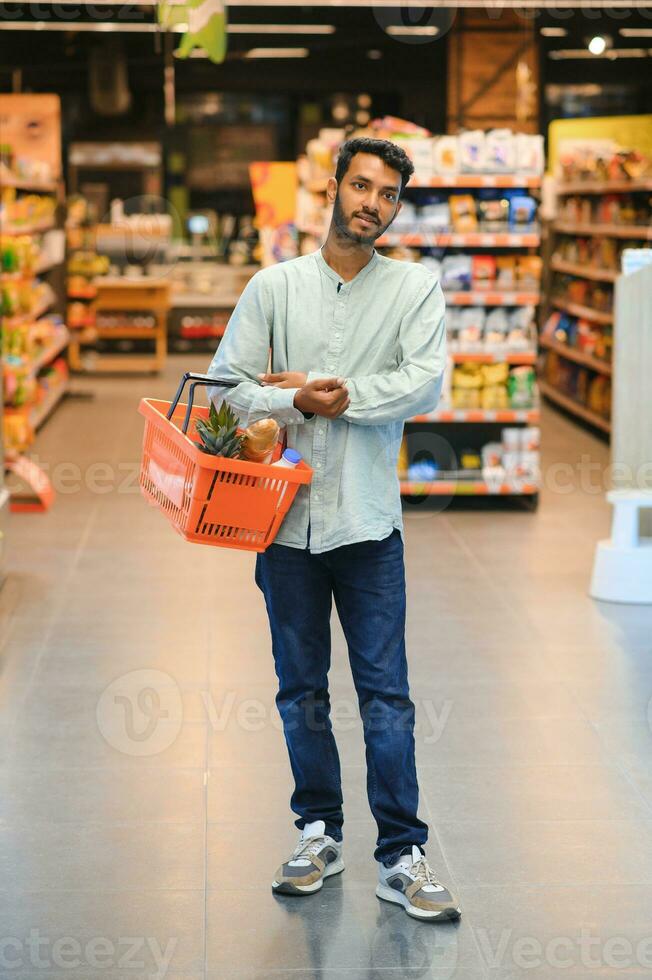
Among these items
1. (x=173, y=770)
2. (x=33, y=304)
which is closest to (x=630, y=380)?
(x=173, y=770)

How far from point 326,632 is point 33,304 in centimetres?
788

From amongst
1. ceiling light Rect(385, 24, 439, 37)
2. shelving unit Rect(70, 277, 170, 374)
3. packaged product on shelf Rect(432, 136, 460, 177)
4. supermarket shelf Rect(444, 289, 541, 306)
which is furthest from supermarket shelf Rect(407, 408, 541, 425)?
ceiling light Rect(385, 24, 439, 37)

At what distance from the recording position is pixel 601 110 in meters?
20.4

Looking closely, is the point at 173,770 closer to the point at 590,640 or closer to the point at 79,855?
the point at 79,855

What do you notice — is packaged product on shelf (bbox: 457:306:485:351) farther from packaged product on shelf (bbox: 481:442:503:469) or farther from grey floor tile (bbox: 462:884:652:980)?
grey floor tile (bbox: 462:884:652:980)

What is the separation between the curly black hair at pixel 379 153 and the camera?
2777 millimetres

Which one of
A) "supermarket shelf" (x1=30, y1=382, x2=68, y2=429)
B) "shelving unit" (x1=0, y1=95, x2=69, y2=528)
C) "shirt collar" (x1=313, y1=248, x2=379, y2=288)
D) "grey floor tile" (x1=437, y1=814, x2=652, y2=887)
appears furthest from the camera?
"supermarket shelf" (x1=30, y1=382, x2=68, y2=429)

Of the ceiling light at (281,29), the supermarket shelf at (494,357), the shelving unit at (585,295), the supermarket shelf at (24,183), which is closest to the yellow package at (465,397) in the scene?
the supermarket shelf at (494,357)

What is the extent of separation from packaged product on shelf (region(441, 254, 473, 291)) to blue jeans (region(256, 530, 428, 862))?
509cm

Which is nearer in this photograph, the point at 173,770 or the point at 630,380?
the point at 173,770

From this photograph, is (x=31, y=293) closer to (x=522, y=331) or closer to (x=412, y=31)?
(x=522, y=331)

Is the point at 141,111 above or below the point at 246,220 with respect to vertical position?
above

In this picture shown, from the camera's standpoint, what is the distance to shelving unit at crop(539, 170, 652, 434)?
1084cm

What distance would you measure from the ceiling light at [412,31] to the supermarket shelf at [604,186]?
5.12 m
